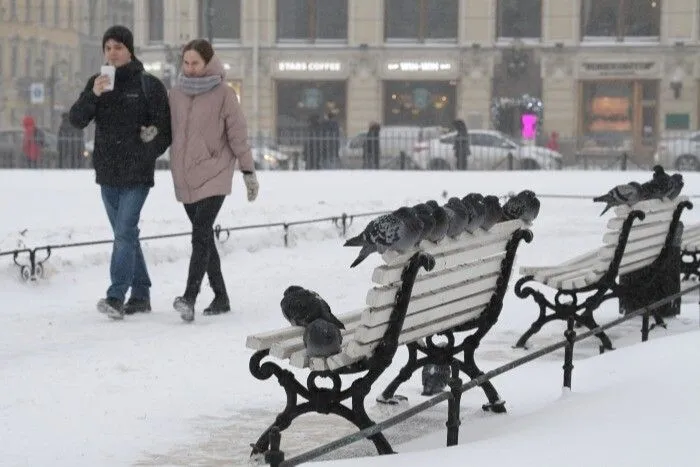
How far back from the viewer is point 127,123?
10703 mm

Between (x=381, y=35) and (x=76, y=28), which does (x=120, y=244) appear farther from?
(x=76, y=28)

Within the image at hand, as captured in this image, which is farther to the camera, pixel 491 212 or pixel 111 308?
pixel 111 308

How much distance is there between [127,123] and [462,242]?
14.6 ft

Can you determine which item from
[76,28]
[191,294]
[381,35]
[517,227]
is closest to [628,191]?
[517,227]

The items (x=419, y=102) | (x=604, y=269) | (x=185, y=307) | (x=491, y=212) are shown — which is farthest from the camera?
(x=419, y=102)

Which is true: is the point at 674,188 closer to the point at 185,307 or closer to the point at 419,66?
the point at 185,307

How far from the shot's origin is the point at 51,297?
1218 cm

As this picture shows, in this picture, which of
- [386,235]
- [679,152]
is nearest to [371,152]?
[679,152]

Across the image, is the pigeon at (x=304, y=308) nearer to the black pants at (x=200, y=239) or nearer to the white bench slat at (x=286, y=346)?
the white bench slat at (x=286, y=346)

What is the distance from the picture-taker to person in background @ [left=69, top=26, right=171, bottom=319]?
10656 mm

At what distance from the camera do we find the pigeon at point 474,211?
6785 mm

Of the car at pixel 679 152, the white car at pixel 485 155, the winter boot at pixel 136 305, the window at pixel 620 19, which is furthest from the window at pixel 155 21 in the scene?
the winter boot at pixel 136 305

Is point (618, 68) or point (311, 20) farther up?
point (311, 20)

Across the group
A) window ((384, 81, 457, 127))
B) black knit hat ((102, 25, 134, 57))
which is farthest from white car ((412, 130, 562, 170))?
black knit hat ((102, 25, 134, 57))
